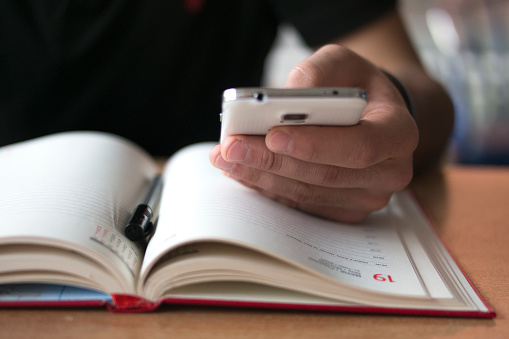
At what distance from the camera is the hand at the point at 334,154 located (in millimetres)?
455

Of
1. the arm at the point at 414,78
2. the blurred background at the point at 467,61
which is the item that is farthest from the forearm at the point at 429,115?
the blurred background at the point at 467,61

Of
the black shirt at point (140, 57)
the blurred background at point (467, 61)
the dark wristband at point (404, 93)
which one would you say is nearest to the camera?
the dark wristband at point (404, 93)

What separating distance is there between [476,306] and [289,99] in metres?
0.27

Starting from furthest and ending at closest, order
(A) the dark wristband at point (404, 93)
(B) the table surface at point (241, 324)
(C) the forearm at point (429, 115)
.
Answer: (C) the forearm at point (429, 115), (A) the dark wristband at point (404, 93), (B) the table surface at point (241, 324)

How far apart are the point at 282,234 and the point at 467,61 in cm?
206

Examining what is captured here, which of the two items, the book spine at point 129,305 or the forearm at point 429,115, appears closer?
the book spine at point 129,305

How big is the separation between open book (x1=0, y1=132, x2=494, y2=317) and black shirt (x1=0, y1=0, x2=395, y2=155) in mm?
527

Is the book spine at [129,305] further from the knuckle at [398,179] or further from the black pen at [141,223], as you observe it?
Answer: the knuckle at [398,179]

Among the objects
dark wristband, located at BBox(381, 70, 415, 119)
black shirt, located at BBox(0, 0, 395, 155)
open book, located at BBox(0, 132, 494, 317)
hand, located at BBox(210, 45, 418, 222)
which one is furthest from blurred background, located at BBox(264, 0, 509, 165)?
open book, located at BBox(0, 132, 494, 317)

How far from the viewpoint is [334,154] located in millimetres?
460

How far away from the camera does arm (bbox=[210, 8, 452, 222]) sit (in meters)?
0.46

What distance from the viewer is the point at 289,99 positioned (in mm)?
401

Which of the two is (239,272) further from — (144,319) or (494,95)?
(494,95)

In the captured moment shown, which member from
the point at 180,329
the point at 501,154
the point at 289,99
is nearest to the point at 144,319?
the point at 180,329
